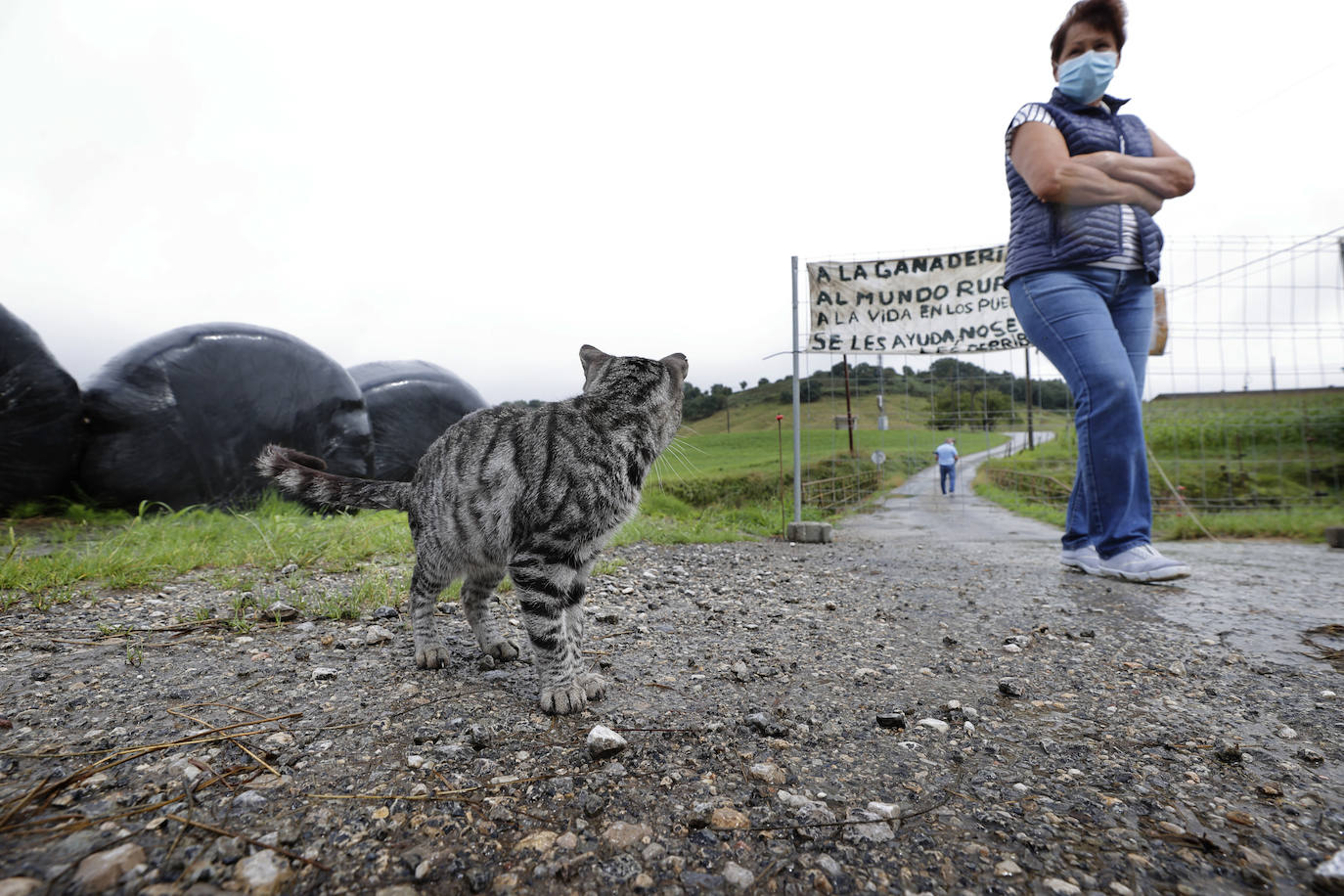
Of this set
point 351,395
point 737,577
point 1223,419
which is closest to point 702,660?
point 737,577

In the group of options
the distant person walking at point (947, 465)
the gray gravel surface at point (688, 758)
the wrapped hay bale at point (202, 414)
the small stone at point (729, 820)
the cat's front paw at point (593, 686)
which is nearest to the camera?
the gray gravel surface at point (688, 758)

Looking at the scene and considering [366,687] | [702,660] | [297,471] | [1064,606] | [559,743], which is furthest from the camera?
[1064,606]

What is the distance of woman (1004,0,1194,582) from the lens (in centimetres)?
378

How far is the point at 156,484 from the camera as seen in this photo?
6652mm

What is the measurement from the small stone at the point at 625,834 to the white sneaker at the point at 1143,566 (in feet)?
13.2

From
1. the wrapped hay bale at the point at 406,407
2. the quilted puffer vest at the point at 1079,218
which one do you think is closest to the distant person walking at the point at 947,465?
the quilted puffer vest at the point at 1079,218

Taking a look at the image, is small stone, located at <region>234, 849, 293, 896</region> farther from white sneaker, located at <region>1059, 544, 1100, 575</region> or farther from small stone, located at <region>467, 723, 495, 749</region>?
white sneaker, located at <region>1059, 544, 1100, 575</region>

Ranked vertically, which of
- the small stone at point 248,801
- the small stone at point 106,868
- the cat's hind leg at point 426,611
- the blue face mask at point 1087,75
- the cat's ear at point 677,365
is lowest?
the small stone at point 248,801

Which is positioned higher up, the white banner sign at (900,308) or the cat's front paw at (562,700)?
the white banner sign at (900,308)

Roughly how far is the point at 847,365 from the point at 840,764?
6.80 meters

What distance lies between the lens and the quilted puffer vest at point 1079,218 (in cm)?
380

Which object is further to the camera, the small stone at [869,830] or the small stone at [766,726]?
the small stone at [766,726]

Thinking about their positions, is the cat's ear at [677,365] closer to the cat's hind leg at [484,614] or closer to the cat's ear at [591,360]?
the cat's ear at [591,360]

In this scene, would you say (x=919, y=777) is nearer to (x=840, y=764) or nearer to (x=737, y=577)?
(x=840, y=764)
